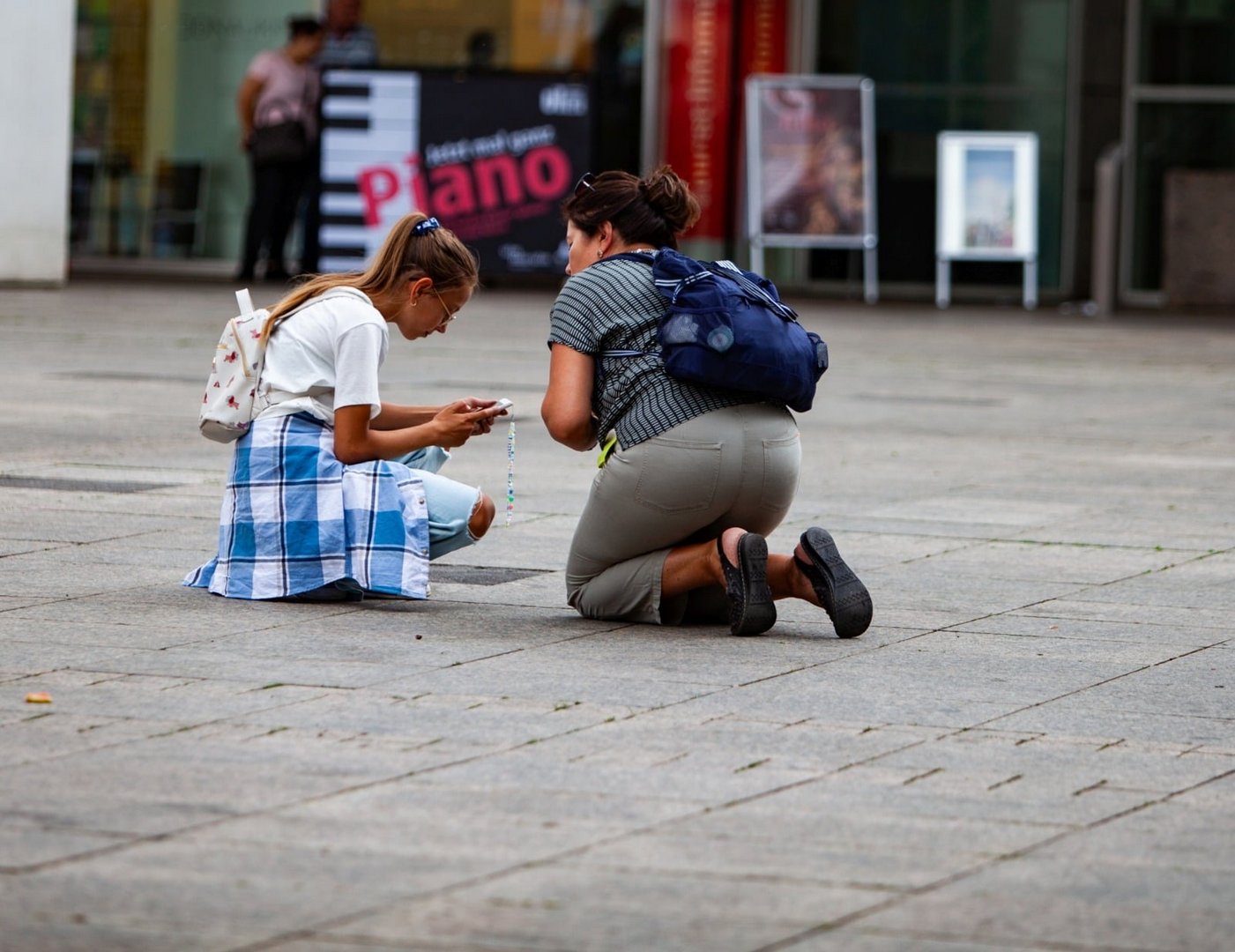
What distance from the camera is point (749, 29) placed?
2348cm

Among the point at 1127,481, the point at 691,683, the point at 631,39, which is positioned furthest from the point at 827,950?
the point at 631,39

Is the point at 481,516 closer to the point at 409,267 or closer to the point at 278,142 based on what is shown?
the point at 409,267

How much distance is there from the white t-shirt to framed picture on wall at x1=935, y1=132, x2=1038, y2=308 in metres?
17.1

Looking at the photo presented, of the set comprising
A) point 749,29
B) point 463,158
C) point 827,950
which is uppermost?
point 749,29

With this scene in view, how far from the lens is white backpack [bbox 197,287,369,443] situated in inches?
240

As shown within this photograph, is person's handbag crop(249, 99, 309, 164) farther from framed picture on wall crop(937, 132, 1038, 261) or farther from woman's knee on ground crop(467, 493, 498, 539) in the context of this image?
woman's knee on ground crop(467, 493, 498, 539)

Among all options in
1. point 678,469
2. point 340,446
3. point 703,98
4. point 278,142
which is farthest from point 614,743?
point 703,98

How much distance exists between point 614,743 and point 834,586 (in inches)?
56.2

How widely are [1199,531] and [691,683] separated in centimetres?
345

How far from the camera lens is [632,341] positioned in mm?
5938

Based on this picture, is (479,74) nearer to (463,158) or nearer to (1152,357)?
(463,158)

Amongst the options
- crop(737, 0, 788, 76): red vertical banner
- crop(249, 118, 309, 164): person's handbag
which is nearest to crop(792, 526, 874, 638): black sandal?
crop(249, 118, 309, 164): person's handbag

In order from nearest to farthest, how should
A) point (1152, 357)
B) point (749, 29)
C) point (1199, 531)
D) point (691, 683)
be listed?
point (691, 683) → point (1199, 531) → point (1152, 357) → point (749, 29)

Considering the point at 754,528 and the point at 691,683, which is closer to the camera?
the point at 691,683
